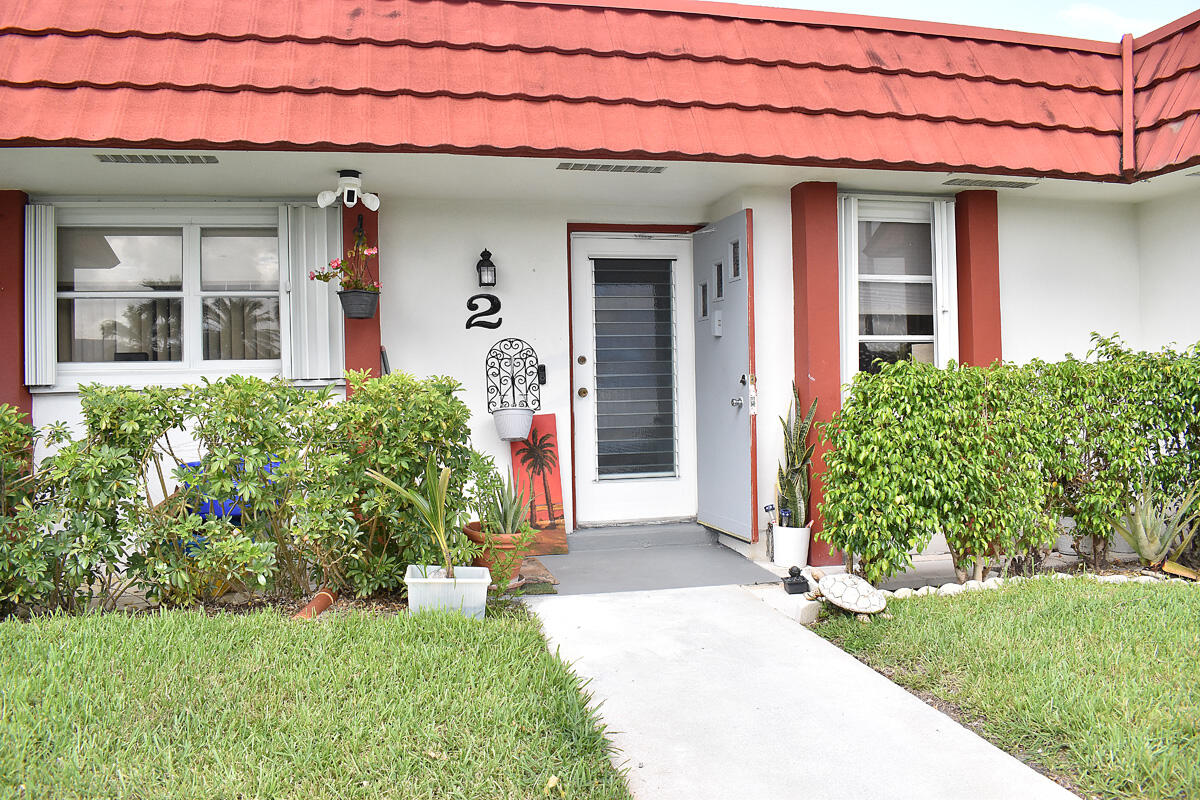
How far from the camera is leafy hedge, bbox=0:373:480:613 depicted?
13.5ft

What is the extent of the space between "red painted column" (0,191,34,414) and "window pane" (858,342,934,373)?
227 inches

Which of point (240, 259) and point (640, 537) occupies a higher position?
point (240, 259)

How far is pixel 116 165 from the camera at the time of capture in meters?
5.05

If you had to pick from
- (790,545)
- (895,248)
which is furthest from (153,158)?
(895,248)

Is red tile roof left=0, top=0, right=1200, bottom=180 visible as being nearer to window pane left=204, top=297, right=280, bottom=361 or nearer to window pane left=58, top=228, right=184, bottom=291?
window pane left=58, top=228, right=184, bottom=291

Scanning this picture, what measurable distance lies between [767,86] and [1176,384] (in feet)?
10.8

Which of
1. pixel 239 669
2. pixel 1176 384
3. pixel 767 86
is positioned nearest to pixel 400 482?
pixel 239 669

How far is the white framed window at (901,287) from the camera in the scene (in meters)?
6.17

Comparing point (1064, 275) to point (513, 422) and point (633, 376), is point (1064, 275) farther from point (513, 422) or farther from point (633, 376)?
point (513, 422)

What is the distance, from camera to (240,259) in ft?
19.0

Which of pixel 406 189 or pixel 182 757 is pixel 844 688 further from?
pixel 406 189

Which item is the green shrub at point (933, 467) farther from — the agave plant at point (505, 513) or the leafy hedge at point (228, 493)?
the leafy hedge at point (228, 493)

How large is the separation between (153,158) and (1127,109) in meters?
6.62

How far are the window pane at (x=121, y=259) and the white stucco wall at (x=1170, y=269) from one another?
23.6 ft
